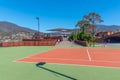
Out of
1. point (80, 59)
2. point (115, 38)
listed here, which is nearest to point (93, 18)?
point (115, 38)

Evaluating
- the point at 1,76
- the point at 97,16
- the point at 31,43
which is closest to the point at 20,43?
the point at 31,43

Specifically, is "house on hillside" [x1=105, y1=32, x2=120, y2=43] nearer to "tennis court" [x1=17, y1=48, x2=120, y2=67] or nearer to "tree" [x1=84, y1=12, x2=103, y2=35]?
"tree" [x1=84, y1=12, x2=103, y2=35]

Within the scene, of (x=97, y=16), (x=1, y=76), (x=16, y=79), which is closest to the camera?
(x=16, y=79)

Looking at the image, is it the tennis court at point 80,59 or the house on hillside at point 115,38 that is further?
the house on hillside at point 115,38

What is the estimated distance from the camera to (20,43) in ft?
109

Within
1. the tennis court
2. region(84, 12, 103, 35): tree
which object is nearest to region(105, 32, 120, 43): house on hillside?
region(84, 12, 103, 35): tree

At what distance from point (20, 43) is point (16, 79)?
90.2 feet

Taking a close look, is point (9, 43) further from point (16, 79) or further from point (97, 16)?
point (97, 16)

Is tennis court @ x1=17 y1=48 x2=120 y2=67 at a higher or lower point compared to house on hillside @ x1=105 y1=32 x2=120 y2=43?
lower

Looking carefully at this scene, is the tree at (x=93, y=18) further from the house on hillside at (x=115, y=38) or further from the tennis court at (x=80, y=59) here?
the tennis court at (x=80, y=59)

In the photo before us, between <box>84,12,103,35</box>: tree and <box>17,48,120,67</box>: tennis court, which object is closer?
<box>17,48,120,67</box>: tennis court

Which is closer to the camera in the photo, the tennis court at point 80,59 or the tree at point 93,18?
the tennis court at point 80,59

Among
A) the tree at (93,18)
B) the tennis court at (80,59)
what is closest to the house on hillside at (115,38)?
the tree at (93,18)

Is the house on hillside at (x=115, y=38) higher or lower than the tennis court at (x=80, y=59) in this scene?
higher
